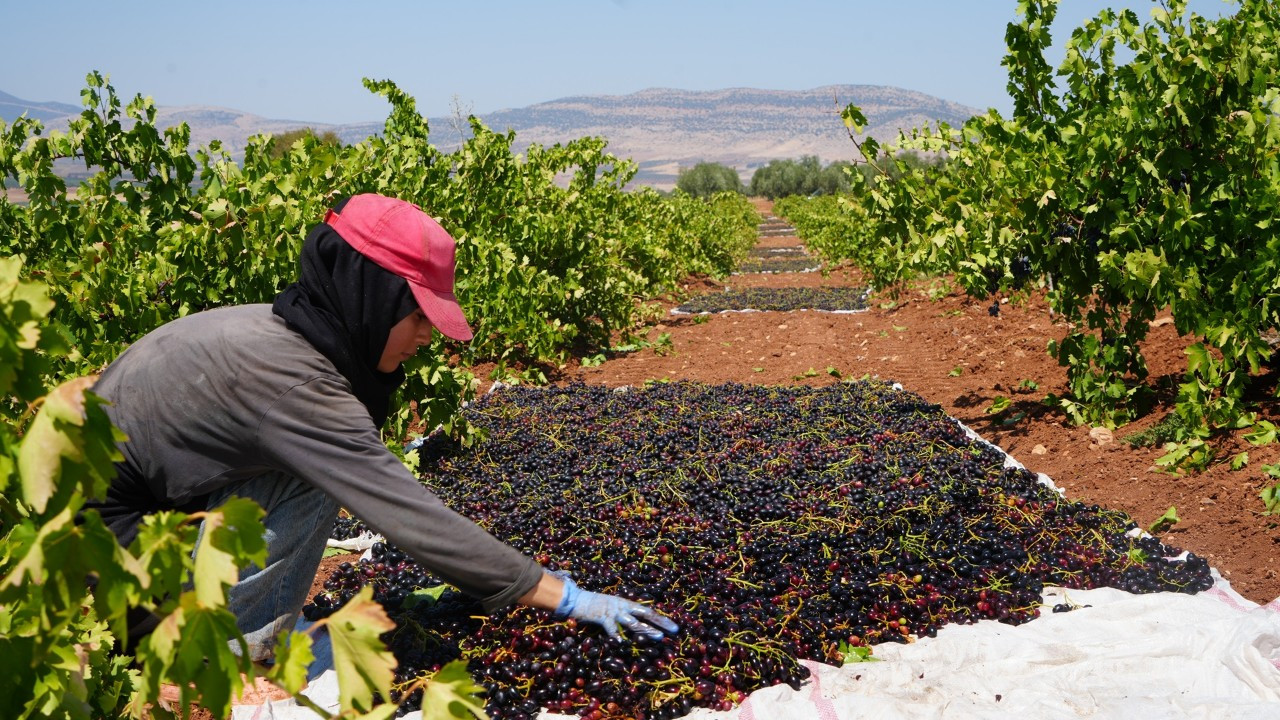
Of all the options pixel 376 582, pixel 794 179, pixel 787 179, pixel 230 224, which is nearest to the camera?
pixel 376 582

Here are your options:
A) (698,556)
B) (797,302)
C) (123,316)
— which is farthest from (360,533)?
(797,302)

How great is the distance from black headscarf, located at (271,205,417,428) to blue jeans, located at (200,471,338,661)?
48 cm

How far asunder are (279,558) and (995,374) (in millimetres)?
6366

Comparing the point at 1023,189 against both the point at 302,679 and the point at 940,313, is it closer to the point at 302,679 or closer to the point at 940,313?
the point at 302,679

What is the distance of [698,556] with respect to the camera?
12.1 ft

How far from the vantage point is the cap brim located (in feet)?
8.43

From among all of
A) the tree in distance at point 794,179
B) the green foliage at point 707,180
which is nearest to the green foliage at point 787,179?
the tree in distance at point 794,179

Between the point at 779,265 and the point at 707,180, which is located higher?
the point at 779,265

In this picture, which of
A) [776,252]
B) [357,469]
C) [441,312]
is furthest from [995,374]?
[776,252]

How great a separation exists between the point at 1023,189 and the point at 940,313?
6.44 metres

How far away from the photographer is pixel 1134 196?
5.42 metres

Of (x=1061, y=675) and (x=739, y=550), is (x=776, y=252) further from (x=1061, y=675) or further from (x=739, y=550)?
(x=1061, y=675)

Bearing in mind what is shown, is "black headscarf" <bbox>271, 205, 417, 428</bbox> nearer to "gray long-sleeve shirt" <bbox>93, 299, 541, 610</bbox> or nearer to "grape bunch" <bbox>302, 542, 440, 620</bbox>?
"gray long-sleeve shirt" <bbox>93, 299, 541, 610</bbox>

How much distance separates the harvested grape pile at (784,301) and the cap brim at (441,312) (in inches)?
441
